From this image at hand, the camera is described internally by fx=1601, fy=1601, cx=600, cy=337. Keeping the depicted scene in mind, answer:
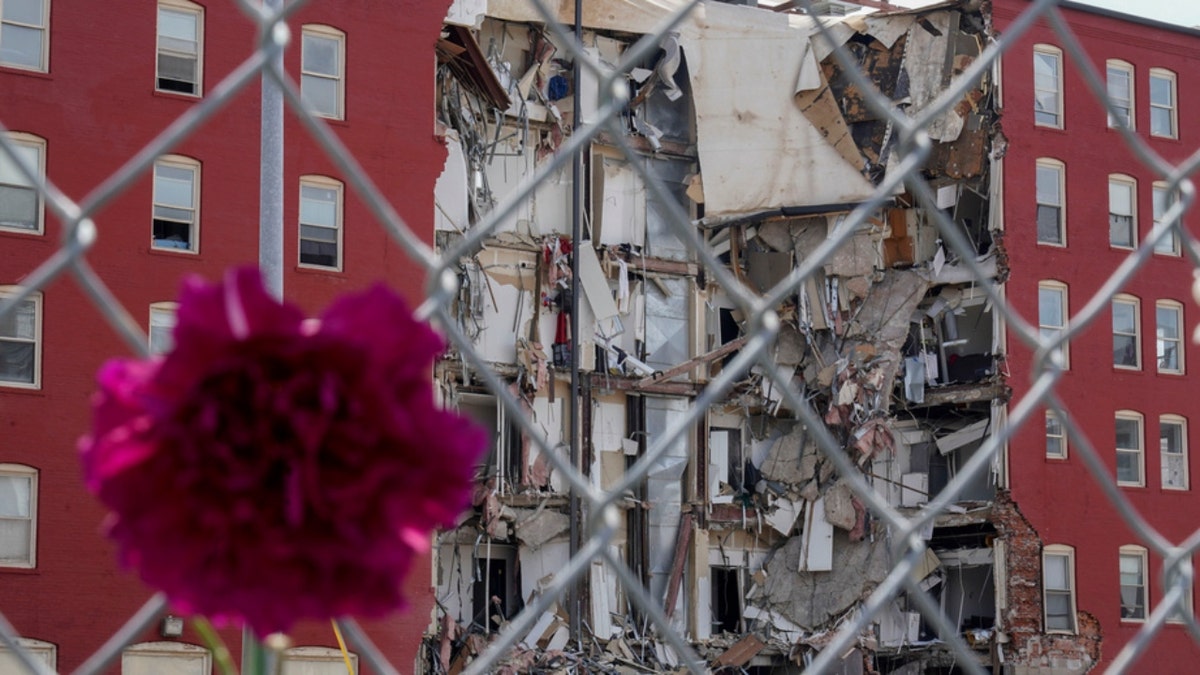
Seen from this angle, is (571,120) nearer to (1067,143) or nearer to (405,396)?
(1067,143)

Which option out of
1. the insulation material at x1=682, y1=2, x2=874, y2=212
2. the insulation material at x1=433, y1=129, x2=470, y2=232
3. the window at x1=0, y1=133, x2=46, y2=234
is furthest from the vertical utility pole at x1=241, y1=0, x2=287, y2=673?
the insulation material at x1=682, y1=2, x2=874, y2=212

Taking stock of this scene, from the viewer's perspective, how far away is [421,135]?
23594 mm

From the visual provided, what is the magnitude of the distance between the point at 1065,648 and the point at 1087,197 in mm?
8170

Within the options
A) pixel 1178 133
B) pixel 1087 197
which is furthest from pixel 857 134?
pixel 1178 133

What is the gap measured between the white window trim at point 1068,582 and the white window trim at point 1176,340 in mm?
4154

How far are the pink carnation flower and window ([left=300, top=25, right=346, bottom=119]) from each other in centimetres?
2263

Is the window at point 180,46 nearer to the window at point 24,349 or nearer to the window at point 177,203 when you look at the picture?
the window at point 177,203

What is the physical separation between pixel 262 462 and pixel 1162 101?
102 ft

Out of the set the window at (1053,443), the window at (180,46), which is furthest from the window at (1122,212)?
the window at (180,46)

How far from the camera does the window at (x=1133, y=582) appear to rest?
28.0 meters

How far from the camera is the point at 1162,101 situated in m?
29.9

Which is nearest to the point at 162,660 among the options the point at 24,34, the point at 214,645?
the point at 24,34

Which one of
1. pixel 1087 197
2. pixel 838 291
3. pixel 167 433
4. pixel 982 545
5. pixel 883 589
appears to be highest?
pixel 1087 197

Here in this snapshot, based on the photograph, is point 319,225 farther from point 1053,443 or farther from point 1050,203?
point 1053,443
